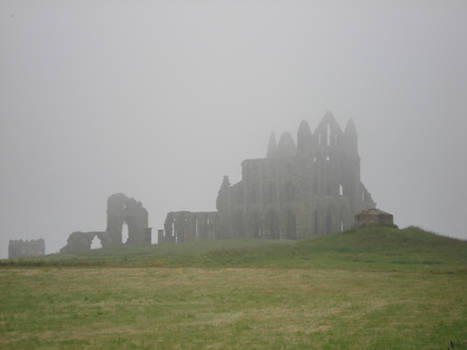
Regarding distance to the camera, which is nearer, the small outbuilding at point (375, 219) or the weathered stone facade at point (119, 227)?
the small outbuilding at point (375, 219)

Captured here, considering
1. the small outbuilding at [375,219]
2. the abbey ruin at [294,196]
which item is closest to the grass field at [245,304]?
the small outbuilding at [375,219]

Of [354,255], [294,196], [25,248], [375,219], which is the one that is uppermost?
[294,196]

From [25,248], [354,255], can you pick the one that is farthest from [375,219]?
[25,248]

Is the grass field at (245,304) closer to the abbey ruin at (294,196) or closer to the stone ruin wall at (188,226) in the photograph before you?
the abbey ruin at (294,196)

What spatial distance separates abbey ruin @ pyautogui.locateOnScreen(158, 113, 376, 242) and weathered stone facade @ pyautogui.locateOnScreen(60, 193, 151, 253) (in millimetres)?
3278

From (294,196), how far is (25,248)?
143ft

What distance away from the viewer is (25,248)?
291 ft

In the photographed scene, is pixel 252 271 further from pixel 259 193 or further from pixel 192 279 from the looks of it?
pixel 259 193

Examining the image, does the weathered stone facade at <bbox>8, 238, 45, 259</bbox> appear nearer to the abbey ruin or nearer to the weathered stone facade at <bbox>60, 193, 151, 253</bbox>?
the weathered stone facade at <bbox>60, 193, 151, 253</bbox>

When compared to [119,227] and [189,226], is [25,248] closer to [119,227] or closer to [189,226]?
[119,227]

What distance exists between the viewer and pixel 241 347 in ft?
39.8

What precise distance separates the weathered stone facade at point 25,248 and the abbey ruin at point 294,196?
2366 centimetres

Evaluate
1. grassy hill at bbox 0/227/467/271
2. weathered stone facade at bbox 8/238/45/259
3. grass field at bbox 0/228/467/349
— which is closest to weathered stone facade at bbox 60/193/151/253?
weathered stone facade at bbox 8/238/45/259

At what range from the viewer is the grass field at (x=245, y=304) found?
12922 millimetres
